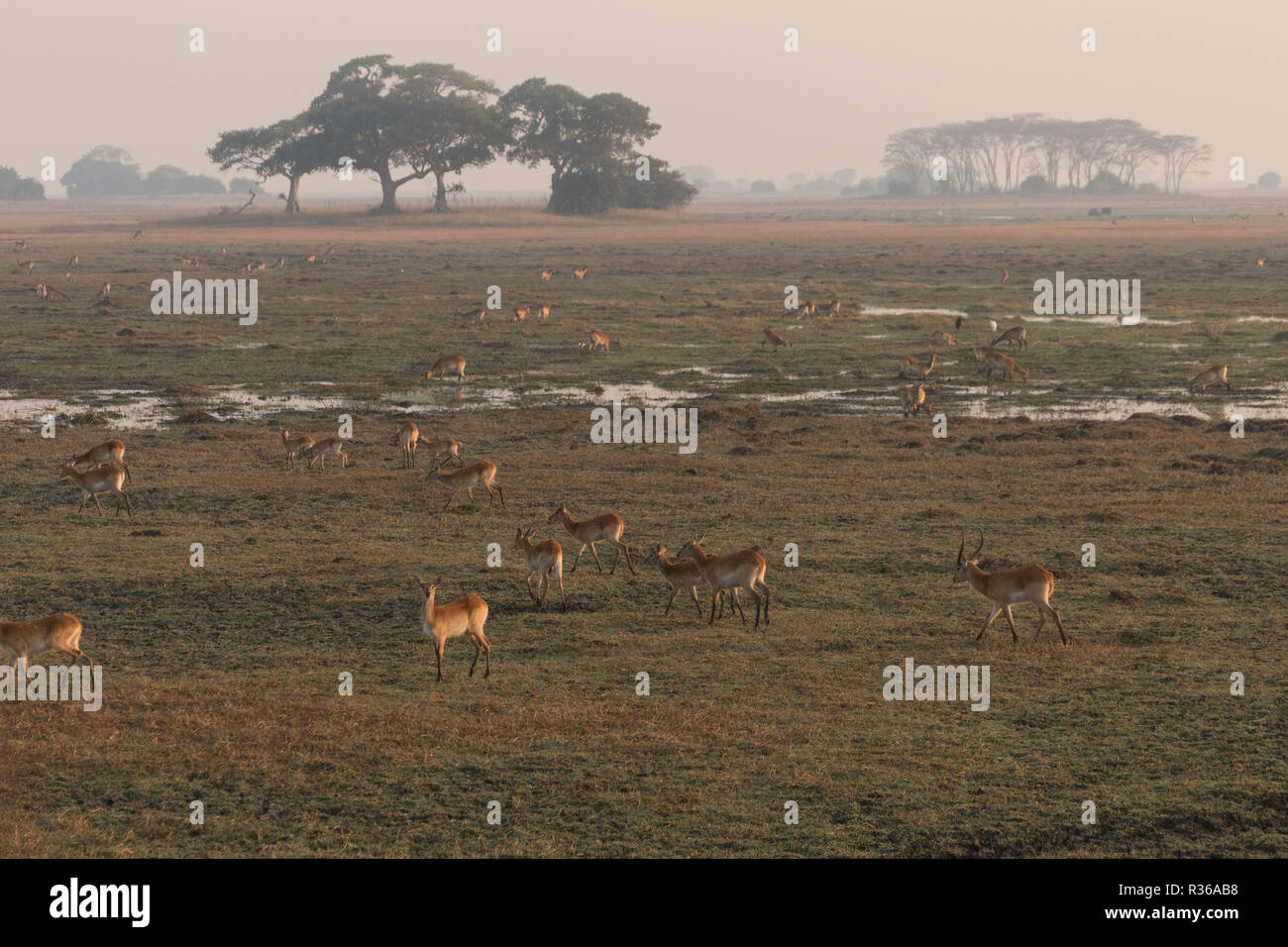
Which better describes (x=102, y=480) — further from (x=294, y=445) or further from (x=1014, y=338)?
(x=1014, y=338)

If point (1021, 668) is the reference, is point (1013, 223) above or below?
above

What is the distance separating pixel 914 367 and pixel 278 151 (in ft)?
262

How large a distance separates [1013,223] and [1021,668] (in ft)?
319

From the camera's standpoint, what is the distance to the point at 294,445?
763 inches

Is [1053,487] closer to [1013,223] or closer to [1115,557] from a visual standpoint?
[1115,557]

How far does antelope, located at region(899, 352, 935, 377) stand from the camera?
91.2ft

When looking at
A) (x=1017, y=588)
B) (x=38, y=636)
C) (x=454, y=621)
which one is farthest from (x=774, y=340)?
(x=38, y=636)

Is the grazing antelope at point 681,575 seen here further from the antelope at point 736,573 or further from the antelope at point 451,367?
the antelope at point 451,367

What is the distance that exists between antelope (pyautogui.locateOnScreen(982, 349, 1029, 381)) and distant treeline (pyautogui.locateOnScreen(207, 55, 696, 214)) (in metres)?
72.1

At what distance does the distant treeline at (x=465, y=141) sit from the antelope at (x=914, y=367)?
71.7 metres

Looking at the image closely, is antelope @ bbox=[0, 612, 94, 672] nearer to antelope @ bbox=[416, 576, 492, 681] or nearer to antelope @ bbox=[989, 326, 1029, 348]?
antelope @ bbox=[416, 576, 492, 681]

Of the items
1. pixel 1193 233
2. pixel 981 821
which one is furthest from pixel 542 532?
pixel 1193 233

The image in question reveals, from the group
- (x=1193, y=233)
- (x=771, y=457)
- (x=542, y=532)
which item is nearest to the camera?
(x=542, y=532)

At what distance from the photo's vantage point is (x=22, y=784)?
8688mm
